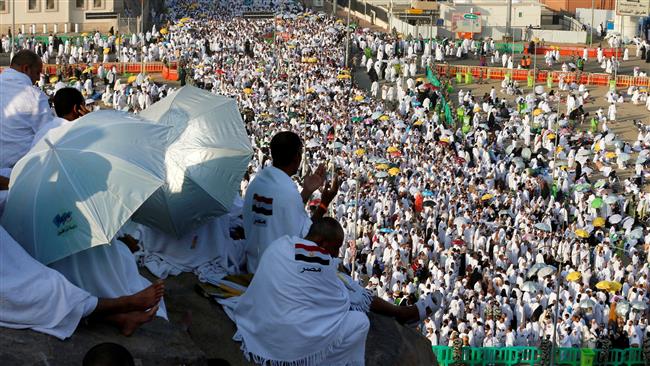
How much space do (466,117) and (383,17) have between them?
2476cm

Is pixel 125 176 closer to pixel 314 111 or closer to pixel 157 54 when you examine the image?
pixel 314 111

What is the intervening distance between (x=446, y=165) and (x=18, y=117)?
854 inches

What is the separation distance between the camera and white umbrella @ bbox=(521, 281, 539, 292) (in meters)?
20.0

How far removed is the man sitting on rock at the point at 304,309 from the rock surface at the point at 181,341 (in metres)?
0.24

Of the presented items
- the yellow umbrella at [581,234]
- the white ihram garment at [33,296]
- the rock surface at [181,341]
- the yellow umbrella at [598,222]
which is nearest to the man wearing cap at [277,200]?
the rock surface at [181,341]

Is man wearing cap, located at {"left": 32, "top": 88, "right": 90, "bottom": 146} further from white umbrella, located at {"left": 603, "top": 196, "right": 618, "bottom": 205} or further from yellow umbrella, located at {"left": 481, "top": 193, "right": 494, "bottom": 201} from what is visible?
white umbrella, located at {"left": 603, "top": 196, "right": 618, "bottom": 205}

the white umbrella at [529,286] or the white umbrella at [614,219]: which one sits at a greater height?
the white umbrella at [614,219]

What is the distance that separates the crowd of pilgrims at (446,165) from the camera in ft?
64.6

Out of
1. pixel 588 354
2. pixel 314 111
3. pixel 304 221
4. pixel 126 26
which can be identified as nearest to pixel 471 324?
pixel 588 354

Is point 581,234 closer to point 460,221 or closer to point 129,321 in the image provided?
point 460,221

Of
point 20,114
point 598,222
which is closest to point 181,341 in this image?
point 20,114

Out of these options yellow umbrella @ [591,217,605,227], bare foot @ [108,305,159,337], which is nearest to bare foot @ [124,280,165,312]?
bare foot @ [108,305,159,337]

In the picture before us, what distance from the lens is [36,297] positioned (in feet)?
19.6

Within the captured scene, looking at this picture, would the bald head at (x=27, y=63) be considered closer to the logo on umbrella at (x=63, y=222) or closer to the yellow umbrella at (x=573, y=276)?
the logo on umbrella at (x=63, y=222)
